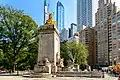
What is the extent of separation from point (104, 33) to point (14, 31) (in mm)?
94208

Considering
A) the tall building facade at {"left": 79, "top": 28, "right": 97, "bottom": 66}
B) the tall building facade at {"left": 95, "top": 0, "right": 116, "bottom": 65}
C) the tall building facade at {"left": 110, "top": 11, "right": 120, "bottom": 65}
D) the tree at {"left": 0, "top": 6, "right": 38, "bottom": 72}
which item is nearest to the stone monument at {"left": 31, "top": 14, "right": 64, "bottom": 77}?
the tree at {"left": 0, "top": 6, "right": 38, "bottom": 72}

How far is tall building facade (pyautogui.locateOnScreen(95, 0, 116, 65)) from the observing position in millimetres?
126812

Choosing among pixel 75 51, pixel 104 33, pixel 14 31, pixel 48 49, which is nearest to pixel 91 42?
pixel 104 33

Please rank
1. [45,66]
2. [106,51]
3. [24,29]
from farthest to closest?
[106,51] < [24,29] < [45,66]

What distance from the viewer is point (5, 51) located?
4200 cm

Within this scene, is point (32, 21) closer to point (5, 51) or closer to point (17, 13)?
point (17, 13)

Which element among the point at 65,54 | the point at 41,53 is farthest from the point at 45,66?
the point at 65,54

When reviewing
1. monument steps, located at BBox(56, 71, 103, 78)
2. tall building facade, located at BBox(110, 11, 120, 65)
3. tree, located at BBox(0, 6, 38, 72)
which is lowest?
monument steps, located at BBox(56, 71, 103, 78)

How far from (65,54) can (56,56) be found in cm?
3467

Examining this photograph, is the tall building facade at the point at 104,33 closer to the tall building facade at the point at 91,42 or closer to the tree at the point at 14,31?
the tall building facade at the point at 91,42

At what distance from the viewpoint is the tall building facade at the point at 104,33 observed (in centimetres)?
12681

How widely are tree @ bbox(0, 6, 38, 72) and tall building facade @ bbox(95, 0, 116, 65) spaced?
3362 inches

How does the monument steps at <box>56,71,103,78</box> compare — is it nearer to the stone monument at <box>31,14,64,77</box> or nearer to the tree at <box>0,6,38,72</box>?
the stone monument at <box>31,14,64,77</box>

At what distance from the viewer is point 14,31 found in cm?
4066
